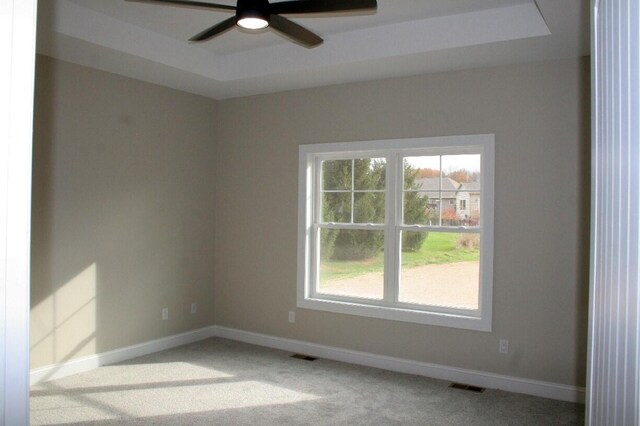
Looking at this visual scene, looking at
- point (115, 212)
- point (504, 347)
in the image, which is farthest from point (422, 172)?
point (115, 212)

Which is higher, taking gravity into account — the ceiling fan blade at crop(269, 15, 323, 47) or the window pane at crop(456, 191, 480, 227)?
the ceiling fan blade at crop(269, 15, 323, 47)

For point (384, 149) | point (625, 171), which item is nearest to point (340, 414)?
point (384, 149)

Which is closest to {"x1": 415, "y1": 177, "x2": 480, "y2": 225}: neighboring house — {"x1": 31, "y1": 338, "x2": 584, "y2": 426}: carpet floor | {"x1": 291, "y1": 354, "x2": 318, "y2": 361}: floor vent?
{"x1": 31, "y1": 338, "x2": 584, "y2": 426}: carpet floor

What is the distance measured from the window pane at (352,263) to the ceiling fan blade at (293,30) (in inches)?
83.6

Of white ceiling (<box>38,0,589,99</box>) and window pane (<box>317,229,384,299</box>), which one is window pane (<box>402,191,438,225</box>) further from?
white ceiling (<box>38,0,589,99</box>)

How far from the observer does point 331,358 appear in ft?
16.1

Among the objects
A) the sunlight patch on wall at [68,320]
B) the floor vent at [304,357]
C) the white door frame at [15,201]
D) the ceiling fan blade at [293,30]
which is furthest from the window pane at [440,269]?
the white door frame at [15,201]

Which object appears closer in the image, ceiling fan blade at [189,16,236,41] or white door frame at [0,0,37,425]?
white door frame at [0,0,37,425]

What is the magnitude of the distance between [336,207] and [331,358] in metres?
1.43

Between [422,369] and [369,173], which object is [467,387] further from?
[369,173]

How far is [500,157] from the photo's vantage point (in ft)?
13.7

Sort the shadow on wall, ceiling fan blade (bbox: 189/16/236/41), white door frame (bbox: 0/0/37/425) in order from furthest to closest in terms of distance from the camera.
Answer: the shadow on wall, ceiling fan blade (bbox: 189/16/236/41), white door frame (bbox: 0/0/37/425)

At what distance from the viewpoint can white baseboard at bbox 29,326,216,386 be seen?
421 centimetres

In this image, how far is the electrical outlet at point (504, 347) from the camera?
4133 mm
